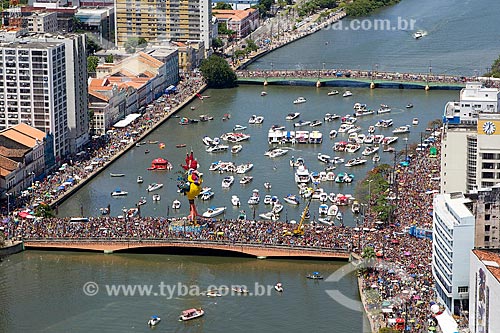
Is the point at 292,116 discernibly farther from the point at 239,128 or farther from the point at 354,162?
the point at 354,162

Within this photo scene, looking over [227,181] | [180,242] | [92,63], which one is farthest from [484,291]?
[92,63]

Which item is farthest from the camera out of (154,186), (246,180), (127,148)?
(127,148)

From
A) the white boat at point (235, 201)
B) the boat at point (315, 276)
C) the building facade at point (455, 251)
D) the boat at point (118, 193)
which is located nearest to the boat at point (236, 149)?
the white boat at point (235, 201)

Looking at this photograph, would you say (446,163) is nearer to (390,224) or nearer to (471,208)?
(390,224)

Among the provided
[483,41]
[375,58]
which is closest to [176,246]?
[375,58]

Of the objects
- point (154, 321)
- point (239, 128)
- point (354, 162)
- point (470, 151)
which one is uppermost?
point (470, 151)

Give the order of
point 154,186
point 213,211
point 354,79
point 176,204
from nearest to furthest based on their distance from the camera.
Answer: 1. point 213,211
2. point 176,204
3. point 154,186
4. point 354,79

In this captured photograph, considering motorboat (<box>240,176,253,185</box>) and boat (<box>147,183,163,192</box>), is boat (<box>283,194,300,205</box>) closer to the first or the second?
motorboat (<box>240,176,253,185</box>)
